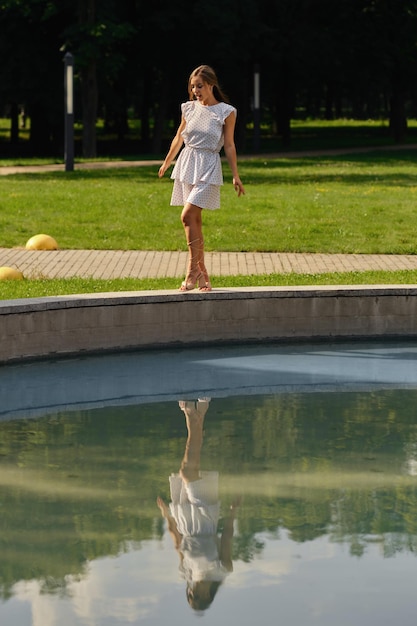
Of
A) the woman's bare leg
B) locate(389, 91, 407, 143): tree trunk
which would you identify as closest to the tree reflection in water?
the woman's bare leg

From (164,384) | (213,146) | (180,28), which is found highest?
(180,28)

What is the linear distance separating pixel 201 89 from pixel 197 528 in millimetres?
4979

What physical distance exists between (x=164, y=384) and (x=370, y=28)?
153ft

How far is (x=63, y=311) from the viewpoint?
9758 mm

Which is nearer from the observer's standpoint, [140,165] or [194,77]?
[194,77]

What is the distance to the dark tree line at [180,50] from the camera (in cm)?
4019

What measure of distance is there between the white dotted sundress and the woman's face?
0.06 metres

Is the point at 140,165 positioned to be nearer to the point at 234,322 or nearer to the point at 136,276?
the point at 136,276

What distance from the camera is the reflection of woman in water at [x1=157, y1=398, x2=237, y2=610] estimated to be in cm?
502

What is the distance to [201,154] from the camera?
33.2ft

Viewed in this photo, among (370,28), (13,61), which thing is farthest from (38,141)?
(370,28)

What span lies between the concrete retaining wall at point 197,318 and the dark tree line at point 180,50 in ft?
93.4

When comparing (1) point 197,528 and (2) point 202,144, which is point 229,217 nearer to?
(2) point 202,144

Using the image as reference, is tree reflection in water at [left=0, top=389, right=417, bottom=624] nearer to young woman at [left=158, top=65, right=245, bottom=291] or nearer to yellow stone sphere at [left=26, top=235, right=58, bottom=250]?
young woman at [left=158, top=65, right=245, bottom=291]
